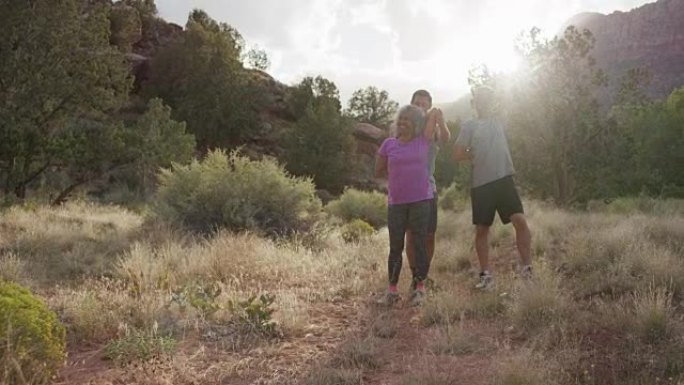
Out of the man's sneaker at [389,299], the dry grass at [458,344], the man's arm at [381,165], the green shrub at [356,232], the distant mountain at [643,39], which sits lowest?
the green shrub at [356,232]

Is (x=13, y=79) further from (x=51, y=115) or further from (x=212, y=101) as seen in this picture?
(x=212, y=101)

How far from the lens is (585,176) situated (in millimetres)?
21469

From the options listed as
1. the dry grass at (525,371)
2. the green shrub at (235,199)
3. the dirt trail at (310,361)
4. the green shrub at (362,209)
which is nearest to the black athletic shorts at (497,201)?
the dirt trail at (310,361)

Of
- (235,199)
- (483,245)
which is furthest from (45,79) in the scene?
(483,245)

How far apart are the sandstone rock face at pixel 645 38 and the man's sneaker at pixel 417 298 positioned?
81530mm

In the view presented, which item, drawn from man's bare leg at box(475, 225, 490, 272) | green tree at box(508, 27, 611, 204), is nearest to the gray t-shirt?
man's bare leg at box(475, 225, 490, 272)

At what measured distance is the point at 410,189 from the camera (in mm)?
5062

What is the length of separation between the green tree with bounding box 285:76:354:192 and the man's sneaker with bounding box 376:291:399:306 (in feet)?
92.5

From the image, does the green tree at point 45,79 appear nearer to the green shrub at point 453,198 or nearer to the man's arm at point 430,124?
the man's arm at point 430,124

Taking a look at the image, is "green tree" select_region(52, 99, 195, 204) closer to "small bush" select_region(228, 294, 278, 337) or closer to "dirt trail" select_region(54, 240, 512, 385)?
"small bush" select_region(228, 294, 278, 337)

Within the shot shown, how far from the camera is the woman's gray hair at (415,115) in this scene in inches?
200

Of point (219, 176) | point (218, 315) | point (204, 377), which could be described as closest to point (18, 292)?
point (204, 377)

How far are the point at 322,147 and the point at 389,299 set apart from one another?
29.9m

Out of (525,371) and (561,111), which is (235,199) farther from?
(561,111)
